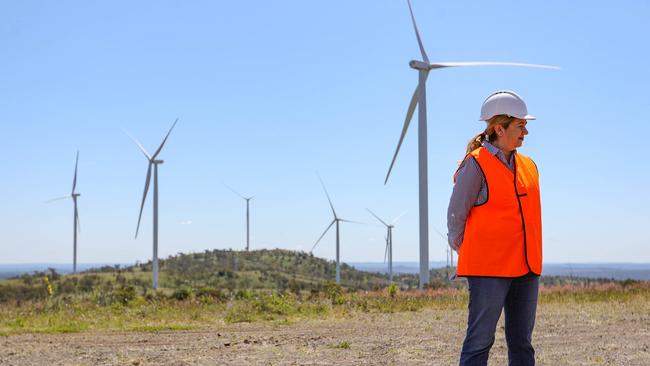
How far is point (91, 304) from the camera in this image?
54.2ft

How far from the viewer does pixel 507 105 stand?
458 centimetres

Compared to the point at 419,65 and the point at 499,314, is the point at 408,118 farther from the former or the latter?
the point at 499,314

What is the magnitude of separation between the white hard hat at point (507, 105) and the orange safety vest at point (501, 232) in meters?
0.35

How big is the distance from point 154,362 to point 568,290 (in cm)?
1203

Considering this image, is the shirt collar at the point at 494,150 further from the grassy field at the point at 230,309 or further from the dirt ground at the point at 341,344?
the grassy field at the point at 230,309

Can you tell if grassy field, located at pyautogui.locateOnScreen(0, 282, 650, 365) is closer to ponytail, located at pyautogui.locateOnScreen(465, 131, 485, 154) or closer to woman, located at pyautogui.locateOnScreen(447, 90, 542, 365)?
woman, located at pyautogui.locateOnScreen(447, 90, 542, 365)

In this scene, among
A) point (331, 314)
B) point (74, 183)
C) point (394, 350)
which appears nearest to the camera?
point (394, 350)

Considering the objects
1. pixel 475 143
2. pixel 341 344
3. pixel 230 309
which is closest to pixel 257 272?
pixel 230 309

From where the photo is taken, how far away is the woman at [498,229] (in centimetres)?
438

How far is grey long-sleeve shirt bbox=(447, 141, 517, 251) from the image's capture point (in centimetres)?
443

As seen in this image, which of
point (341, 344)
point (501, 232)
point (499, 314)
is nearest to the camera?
point (501, 232)

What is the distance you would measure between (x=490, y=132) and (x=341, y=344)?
495cm

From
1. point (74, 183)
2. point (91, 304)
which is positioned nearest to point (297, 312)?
point (91, 304)

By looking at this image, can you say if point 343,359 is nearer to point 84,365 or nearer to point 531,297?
point 84,365
